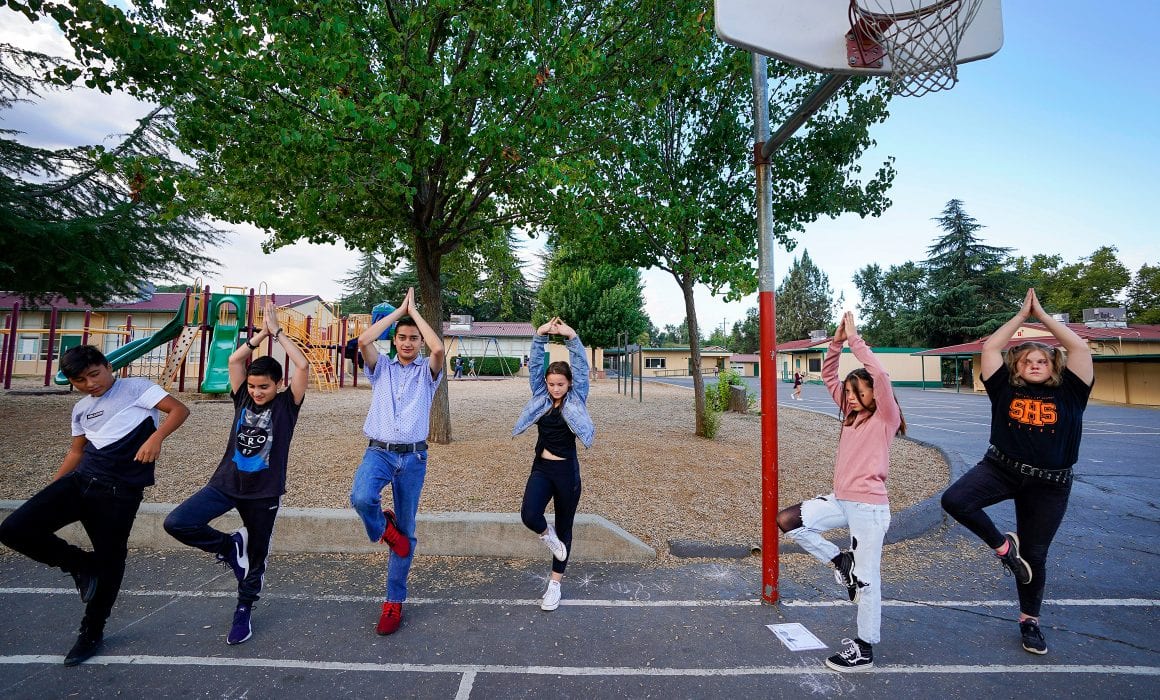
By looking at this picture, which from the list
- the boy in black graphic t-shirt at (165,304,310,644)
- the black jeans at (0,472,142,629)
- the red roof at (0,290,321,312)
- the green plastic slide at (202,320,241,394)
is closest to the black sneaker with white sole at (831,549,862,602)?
the boy in black graphic t-shirt at (165,304,310,644)

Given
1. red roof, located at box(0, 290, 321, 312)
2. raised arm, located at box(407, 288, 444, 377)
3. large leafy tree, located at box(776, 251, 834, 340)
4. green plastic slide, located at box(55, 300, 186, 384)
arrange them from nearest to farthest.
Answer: raised arm, located at box(407, 288, 444, 377) < green plastic slide, located at box(55, 300, 186, 384) < red roof, located at box(0, 290, 321, 312) < large leafy tree, located at box(776, 251, 834, 340)

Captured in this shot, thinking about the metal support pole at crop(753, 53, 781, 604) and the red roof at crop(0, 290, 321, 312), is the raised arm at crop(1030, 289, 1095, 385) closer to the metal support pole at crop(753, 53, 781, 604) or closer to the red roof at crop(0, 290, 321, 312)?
the metal support pole at crop(753, 53, 781, 604)

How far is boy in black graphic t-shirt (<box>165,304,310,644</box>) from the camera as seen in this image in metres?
3.27

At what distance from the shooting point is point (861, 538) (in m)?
3.17

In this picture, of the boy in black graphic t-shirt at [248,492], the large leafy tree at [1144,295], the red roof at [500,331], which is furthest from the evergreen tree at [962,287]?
the boy in black graphic t-shirt at [248,492]

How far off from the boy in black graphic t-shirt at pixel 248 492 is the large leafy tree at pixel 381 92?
315 cm

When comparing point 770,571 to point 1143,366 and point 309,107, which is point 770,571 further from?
point 1143,366

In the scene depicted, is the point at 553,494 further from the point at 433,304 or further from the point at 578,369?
the point at 433,304

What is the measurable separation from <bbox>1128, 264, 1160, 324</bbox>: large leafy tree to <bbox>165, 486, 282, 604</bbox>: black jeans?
60259 mm

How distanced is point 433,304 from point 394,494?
5.24 metres

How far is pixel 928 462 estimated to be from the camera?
9039 mm

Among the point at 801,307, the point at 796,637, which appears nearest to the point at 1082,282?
the point at 801,307

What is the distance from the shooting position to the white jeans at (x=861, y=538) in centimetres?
305

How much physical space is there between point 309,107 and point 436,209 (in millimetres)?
2497
